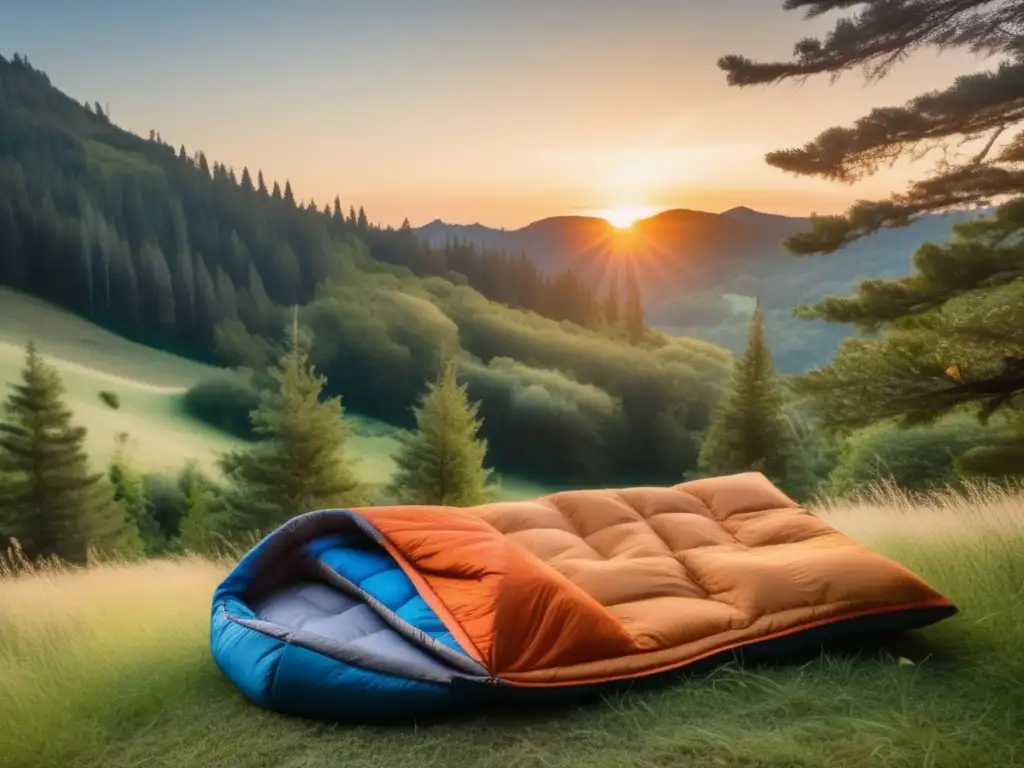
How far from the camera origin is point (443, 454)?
432 cm

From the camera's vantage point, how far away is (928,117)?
2.38 meters

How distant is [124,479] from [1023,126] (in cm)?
357

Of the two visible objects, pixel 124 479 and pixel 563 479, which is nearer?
pixel 124 479

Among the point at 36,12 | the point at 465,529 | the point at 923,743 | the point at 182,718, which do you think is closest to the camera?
the point at 923,743

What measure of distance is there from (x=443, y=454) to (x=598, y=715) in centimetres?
280

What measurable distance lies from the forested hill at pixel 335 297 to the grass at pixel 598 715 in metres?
2.00

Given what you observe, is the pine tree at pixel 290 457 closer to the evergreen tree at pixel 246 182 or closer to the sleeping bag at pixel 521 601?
the evergreen tree at pixel 246 182

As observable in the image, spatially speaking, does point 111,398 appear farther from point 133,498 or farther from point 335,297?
point 335,297

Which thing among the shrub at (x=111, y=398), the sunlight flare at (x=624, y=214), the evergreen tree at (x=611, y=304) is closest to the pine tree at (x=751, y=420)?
the evergreen tree at (x=611, y=304)

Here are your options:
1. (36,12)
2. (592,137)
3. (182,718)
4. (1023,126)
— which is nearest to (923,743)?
(182,718)

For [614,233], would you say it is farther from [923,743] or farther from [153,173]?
[923,743]

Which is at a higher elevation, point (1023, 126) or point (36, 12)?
point (36, 12)

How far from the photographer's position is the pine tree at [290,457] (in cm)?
407

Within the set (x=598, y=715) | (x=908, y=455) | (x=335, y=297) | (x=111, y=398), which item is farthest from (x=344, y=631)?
(x=908, y=455)
